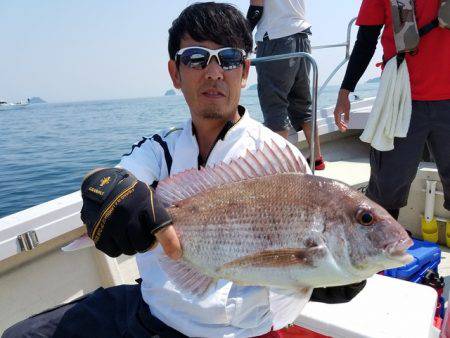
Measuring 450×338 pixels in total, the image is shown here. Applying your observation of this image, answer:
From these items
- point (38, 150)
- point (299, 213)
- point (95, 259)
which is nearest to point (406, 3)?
point (299, 213)

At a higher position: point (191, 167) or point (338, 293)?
point (191, 167)

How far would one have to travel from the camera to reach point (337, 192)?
124cm

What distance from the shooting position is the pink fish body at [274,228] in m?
1.16

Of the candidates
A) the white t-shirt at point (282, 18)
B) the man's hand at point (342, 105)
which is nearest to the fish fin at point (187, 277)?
the man's hand at point (342, 105)

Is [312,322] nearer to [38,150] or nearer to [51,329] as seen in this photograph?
[51,329]

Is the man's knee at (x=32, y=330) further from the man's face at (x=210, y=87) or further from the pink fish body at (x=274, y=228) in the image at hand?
the man's face at (x=210, y=87)

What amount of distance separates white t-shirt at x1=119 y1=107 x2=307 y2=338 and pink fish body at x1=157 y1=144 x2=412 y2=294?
0.53ft

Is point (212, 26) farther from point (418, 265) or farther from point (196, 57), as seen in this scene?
point (418, 265)

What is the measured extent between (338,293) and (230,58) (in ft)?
3.35

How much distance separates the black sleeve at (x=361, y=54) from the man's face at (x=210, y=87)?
1498 millimetres

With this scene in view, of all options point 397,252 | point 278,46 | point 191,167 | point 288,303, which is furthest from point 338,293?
point 278,46

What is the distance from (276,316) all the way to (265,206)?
377 mm

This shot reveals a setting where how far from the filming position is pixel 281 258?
1.18m

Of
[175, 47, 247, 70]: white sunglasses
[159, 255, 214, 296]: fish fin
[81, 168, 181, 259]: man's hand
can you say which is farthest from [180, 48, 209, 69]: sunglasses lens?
[159, 255, 214, 296]: fish fin
